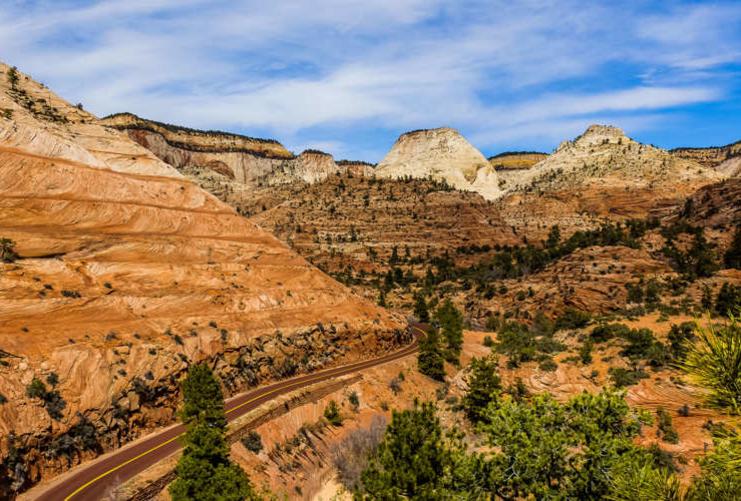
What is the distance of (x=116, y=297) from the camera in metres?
38.8

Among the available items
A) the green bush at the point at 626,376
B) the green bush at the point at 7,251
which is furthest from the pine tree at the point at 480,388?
the green bush at the point at 7,251

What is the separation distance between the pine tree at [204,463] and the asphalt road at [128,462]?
327 centimetres

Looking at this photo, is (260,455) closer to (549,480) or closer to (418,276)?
(549,480)

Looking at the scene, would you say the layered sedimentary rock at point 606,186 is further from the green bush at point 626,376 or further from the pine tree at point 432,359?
the green bush at point 626,376

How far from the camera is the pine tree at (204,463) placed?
774 inches

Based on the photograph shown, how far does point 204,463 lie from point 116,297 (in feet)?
77.5

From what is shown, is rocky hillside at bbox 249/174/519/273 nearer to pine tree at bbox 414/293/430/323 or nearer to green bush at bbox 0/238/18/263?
pine tree at bbox 414/293/430/323

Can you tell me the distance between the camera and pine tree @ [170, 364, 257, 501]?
64.5ft

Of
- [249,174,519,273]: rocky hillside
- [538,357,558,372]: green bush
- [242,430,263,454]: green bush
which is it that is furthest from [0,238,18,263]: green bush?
[249,174,519,273]: rocky hillside

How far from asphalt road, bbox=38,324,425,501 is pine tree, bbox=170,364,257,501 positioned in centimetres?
327

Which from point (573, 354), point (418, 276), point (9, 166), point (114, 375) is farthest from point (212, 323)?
point (418, 276)

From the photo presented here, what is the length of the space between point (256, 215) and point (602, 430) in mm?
130538

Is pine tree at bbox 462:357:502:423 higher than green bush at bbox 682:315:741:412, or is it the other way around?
green bush at bbox 682:315:741:412

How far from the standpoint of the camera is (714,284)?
51562 millimetres
